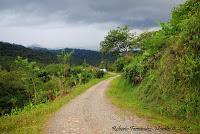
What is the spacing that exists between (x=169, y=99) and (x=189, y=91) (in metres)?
2.28

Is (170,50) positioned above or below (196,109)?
above

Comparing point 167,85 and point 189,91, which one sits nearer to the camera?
point 189,91

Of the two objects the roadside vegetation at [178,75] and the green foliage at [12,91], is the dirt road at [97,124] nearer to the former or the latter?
the roadside vegetation at [178,75]

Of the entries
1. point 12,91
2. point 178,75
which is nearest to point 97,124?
point 178,75

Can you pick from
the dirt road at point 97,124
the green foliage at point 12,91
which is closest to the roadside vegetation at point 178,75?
the dirt road at point 97,124

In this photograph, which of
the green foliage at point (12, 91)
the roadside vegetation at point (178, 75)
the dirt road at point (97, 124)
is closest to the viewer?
the dirt road at point (97, 124)

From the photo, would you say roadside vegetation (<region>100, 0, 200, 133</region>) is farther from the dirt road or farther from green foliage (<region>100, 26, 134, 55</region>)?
green foliage (<region>100, 26, 134, 55</region>)

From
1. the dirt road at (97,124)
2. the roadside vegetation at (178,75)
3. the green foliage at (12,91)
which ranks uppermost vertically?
the roadside vegetation at (178,75)

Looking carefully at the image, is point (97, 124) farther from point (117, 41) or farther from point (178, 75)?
point (117, 41)

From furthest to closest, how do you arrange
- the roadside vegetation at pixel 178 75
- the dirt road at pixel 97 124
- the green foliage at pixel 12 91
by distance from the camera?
1. the green foliage at pixel 12 91
2. the roadside vegetation at pixel 178 75
3. the dirt road at pixel 97 124

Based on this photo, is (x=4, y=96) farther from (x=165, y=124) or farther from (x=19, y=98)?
(x=165, y=124)

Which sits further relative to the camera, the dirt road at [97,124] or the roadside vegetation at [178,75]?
the roadside vegetation at [178,75]

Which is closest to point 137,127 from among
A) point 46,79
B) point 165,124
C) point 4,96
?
point 165,124

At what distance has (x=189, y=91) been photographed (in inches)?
695
